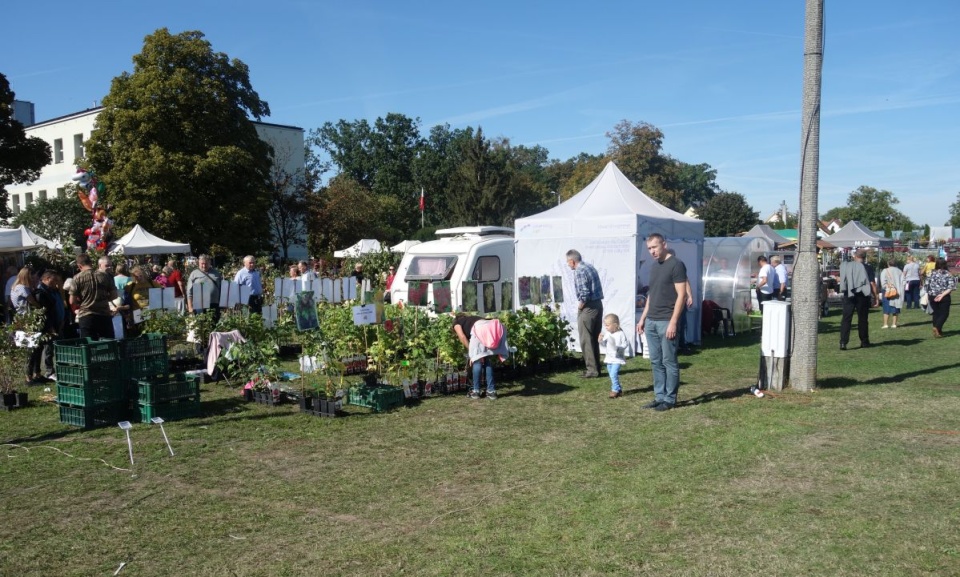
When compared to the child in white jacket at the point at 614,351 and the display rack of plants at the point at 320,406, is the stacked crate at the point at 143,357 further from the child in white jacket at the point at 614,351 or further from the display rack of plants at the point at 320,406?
the child in white jacket at the point at 614,351

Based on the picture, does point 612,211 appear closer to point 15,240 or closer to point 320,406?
point 320,406

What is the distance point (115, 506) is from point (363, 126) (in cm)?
6995

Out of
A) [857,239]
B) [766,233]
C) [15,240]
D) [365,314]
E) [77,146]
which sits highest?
[77,146]

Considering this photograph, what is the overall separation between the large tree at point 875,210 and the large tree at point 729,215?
1833cm

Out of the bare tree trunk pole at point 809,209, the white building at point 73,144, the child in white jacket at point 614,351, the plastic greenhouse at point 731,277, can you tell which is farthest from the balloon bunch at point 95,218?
the white building at point 73,144

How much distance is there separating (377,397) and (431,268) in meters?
7.10

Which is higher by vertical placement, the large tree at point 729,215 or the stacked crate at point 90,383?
the large tree at point 729,215

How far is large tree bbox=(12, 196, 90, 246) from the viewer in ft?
121

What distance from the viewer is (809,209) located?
8711mm

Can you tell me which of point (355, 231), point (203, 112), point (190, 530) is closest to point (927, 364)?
point (190, 530)

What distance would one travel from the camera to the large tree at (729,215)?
58656mm

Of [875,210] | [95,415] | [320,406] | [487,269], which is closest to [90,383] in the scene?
[95,415]

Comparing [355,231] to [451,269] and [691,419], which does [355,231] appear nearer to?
[451,269]

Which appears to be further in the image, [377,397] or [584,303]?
[584,303]
